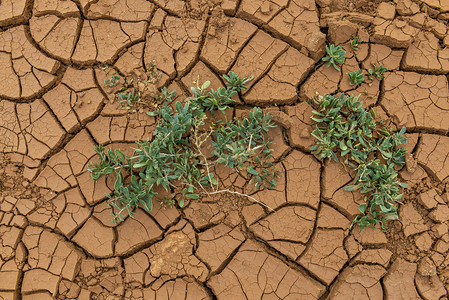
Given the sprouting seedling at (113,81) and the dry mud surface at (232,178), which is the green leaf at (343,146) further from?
the sprouting seedling at (113,81)

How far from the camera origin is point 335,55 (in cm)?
330

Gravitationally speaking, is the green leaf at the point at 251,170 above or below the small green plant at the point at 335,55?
below

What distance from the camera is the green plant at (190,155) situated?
2918mm

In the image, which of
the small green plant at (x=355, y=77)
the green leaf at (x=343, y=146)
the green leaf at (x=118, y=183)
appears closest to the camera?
the green leaf at (x=118, y=183)

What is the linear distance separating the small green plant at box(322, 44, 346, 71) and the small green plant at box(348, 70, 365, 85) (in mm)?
131

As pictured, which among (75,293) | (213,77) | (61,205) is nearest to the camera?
(75,293)

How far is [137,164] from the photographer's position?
2.88m

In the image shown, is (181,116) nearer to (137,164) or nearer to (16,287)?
(137,164)

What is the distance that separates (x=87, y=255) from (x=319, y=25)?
9.51 ft

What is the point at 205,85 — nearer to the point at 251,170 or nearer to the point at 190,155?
the point at 190,155

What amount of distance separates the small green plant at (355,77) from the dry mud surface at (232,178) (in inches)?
3.0

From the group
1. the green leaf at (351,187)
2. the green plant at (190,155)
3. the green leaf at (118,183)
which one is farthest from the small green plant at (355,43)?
the green leaf at (118,183)

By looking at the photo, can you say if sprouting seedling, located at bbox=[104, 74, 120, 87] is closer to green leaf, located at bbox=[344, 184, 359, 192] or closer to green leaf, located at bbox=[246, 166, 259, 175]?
green leaf, located at bbox=[246, 166, 259, 175]

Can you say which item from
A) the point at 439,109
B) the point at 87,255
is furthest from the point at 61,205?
the point at 439,109
